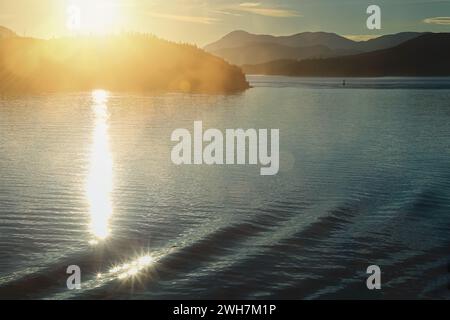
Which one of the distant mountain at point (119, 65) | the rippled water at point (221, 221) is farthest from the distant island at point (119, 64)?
the rippled water at point (221, 221)

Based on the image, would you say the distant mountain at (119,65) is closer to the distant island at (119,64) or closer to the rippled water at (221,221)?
the distant island at (119,64)

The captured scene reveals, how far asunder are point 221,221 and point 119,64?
129 m

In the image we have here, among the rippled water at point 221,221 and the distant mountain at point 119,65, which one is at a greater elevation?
the distant mountain at point 119,65

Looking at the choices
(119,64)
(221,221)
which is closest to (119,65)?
(119,64)

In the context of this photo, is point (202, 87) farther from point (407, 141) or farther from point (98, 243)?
point (98, 243)

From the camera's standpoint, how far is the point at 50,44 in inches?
6024

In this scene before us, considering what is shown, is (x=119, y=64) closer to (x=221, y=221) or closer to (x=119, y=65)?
(x=119, y=65)

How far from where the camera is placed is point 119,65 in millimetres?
147000

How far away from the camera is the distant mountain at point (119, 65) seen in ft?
456

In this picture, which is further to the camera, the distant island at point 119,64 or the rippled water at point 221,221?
the distant island at point 119,64

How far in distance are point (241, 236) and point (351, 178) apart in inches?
464

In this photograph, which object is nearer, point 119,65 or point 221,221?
point 221,221

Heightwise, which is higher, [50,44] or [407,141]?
[50,44]
